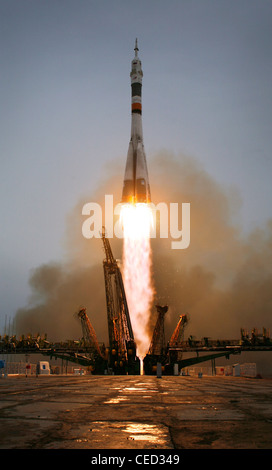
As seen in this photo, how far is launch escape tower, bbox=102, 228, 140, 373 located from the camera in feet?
A: 276

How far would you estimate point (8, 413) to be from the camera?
7742 mm

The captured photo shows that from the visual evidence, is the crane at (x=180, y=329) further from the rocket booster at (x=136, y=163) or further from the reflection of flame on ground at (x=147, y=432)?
the reflection of flame on ground at (x=147, y=432)

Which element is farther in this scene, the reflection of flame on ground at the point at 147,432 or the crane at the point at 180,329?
the crane at the point at 180,329

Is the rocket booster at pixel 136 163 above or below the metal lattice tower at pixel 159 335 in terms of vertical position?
above

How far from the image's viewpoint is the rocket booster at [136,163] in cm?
8512

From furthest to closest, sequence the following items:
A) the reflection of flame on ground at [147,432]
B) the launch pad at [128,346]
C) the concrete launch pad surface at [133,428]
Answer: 1. the launch pad at [128,346]
2. the reflection of flame on ground at [147,432]
3. the concrete launch pad surface at [133,428]

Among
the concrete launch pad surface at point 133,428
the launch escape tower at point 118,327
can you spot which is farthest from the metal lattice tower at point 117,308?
the concrete launch pad surface at point 133,428

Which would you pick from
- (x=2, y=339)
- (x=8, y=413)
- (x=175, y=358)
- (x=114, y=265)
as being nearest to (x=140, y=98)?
(x=114, y=265)

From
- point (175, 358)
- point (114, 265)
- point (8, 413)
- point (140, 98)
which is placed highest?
point (140, 98)

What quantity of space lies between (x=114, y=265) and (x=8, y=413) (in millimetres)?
79679

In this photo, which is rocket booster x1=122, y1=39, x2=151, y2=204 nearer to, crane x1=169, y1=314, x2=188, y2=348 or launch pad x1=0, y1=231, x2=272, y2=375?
launch pad x1=0, y1=231, x2=272, y2=375

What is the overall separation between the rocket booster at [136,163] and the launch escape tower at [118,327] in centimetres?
1177
